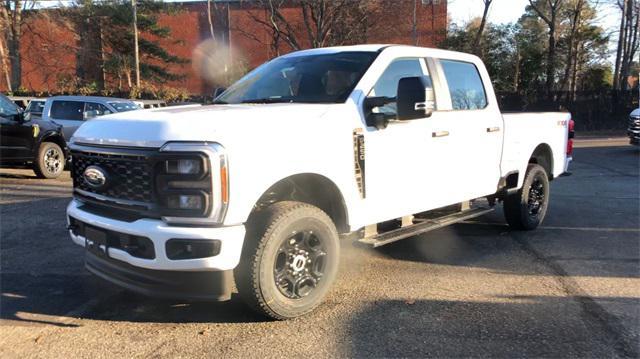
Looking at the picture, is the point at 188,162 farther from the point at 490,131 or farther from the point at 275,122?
the point at 490,131

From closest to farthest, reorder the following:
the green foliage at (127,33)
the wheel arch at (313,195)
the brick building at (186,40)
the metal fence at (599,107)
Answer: the wheel arch at (313,195) < the metal fence at (599,107) < the green foliage at (127,33) < the brick building at (186,40)

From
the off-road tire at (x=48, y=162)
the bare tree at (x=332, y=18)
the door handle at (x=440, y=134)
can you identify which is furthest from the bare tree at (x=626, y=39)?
the door handle at (x=440, y=134)

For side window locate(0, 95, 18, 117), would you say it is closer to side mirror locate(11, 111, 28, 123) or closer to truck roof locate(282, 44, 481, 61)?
side mirror locate(11, 111, 28, 123)

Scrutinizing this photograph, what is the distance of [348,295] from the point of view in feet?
14.9

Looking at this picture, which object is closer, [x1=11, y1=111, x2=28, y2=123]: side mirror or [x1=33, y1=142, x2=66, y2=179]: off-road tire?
[x1=11, y1=111, x2=28, y2=123]: side mirror

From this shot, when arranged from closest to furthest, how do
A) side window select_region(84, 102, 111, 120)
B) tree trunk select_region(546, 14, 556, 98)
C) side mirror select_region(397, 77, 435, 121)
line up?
1. side mirror select_region(397, 77, 435, 121)
2. side window select_region(84, 102, 111, 120)
3. tree trunk select_region(546, 14, 556, 98)

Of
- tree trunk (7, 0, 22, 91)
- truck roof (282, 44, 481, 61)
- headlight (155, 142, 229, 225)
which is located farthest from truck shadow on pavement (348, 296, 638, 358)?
tree trunk (7, 0, 22, 91)

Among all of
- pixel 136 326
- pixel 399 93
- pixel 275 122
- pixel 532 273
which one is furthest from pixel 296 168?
pixel 532 273

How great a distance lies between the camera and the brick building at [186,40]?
38625mm

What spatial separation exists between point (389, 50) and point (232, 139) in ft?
6.76

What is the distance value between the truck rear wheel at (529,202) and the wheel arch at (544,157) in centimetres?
15

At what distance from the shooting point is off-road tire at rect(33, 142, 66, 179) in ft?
36.8

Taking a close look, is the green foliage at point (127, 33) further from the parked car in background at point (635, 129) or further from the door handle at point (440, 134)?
the door handle at point (440, 134)

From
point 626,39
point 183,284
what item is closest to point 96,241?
point 183,284
